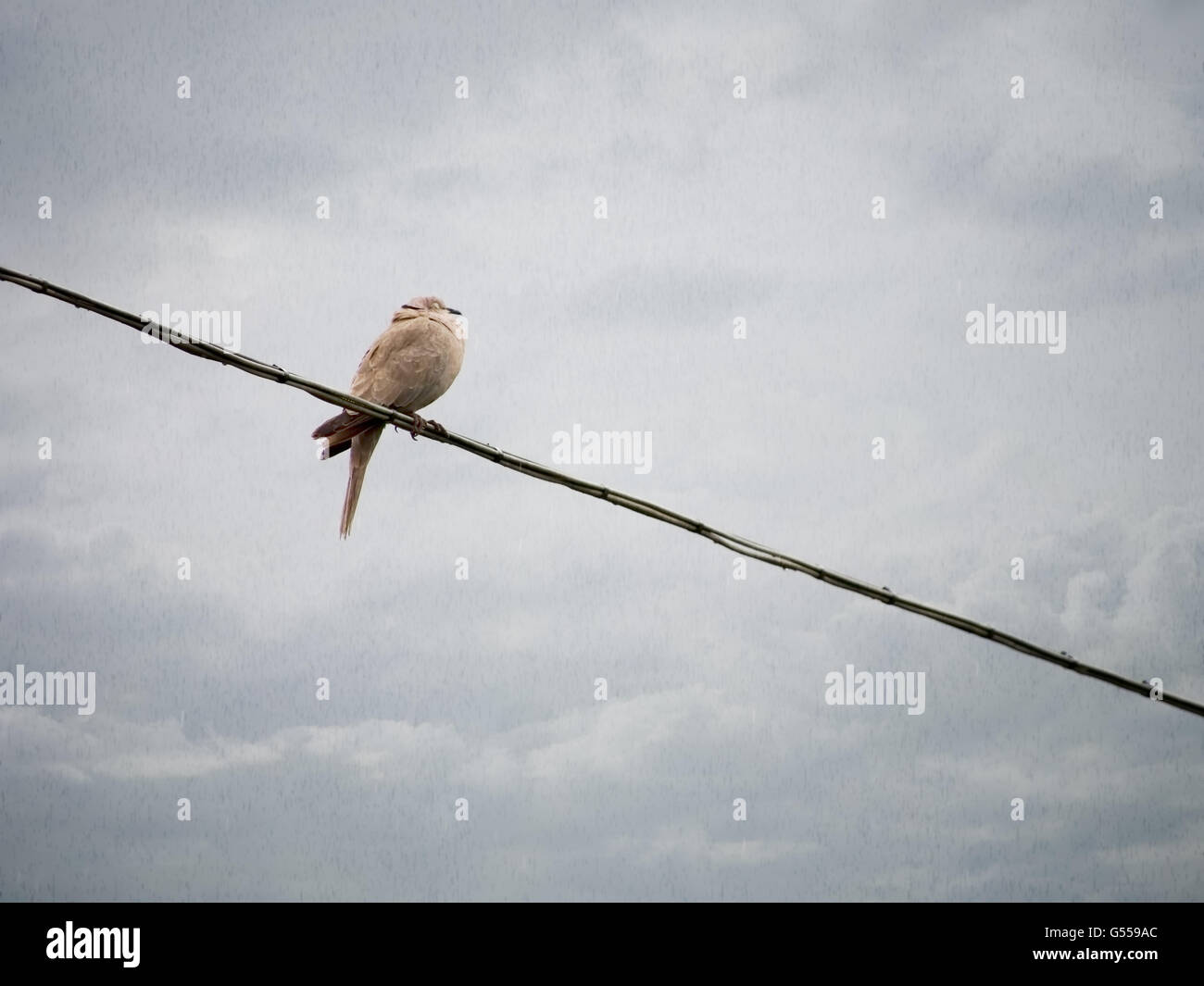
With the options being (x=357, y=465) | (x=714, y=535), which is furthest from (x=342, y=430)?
(x=714, y=535)

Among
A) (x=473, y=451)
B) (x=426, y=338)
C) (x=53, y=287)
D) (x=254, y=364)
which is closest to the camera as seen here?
(x=53, y=287)

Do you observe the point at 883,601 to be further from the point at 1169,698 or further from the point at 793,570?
the point at 1169,698

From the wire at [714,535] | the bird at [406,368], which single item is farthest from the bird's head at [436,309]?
the wire at [714,535]

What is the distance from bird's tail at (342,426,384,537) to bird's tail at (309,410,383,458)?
4 cm

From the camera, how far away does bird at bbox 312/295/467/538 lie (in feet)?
25.2

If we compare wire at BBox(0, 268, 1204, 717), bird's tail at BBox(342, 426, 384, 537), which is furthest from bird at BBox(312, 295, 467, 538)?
wire at BBox(0, 268, 1204, 717)

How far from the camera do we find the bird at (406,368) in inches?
303

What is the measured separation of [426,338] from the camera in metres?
8.42

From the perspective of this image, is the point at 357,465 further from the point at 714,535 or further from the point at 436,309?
the point at 714,535

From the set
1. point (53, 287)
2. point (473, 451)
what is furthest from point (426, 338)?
point (53, 287)

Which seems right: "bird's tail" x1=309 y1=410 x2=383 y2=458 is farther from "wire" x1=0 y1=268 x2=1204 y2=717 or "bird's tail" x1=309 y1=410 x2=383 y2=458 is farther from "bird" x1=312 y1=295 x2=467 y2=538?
"wire" x1=0 y1=268 x2=1204 y2=717

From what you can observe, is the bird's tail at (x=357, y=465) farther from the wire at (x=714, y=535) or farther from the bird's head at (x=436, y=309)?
the wire at (x=714, y=535)
